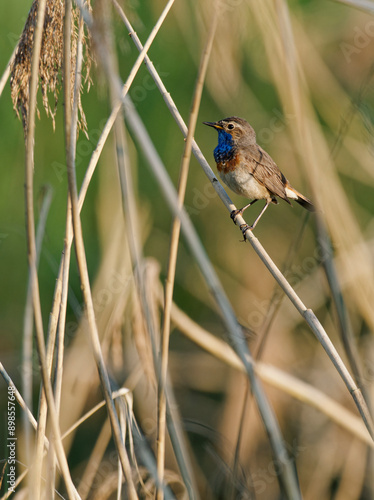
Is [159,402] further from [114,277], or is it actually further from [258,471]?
[258,471]

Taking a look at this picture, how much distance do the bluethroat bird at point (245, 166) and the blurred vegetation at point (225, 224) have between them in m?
0.26

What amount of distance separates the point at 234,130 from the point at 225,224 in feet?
4.08

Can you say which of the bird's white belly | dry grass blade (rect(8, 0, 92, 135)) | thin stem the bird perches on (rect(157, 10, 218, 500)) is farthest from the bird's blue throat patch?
thin stem the bird perches on (rect(157, 10, 218, 500))

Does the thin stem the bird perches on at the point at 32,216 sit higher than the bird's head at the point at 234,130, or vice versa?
the bird's head at the point at 234,130

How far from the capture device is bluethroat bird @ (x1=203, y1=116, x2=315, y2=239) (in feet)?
12.2

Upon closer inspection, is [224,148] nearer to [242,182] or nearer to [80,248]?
[242,182]

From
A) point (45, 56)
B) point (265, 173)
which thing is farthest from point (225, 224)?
point (45, 56)

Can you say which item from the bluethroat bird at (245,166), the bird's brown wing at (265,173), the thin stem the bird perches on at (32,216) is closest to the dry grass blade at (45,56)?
the thin stem the bird perches on at (32,216)

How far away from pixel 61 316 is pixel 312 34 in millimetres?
3959

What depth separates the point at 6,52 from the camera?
195 inches

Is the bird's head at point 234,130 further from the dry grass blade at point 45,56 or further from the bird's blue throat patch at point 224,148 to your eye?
the dry grass blade at point 45,56

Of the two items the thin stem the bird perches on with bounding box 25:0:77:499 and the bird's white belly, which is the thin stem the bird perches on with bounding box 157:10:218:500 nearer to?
the thin stem the bird perches on with bounding box 25:0:77:499

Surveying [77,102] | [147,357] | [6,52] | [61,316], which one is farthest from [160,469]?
[6,52]

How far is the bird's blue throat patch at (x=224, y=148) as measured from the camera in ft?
12.3
